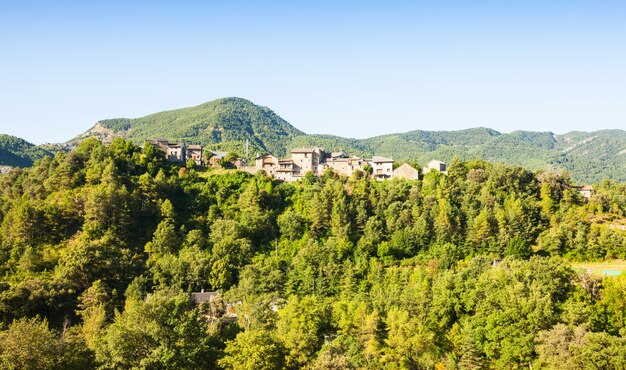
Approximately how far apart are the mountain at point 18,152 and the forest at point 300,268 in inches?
3327

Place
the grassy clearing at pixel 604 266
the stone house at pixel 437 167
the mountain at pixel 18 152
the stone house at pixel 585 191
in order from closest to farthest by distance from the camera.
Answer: the grassy clearing at pixel 604 266 → the stone house at pixel 585 191 → the stone house at pixel 437 167 → the mountain at pixel 18 152

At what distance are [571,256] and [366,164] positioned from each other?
30374 millimetres

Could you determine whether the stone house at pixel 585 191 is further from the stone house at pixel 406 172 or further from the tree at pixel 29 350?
the tree at pixel 29 350

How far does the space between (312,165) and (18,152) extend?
126236 mm

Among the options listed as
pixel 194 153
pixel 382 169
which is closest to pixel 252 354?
pixel 382 169

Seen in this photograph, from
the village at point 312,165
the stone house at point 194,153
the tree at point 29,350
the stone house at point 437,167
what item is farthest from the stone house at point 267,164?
the tree at point 29,350

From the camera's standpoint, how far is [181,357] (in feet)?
88.4

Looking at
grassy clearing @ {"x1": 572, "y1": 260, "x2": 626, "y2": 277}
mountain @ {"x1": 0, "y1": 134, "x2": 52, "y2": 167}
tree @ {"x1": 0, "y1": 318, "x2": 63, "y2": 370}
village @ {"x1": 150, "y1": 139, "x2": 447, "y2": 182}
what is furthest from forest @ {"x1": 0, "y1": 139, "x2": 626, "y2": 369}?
mountain @ {"x1": 0, "y1": 134, "x2": 52, "y2": 167}

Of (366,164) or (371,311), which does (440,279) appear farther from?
(366,164)

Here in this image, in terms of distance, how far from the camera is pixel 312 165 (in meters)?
75.8

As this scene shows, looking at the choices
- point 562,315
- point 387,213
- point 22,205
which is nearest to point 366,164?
point 387,213

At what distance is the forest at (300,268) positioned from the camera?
29.4 metres

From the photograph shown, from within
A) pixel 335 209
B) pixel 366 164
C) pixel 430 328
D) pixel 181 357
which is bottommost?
pixel 430 328

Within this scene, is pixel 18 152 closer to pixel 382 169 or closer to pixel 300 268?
pixel 382 169
